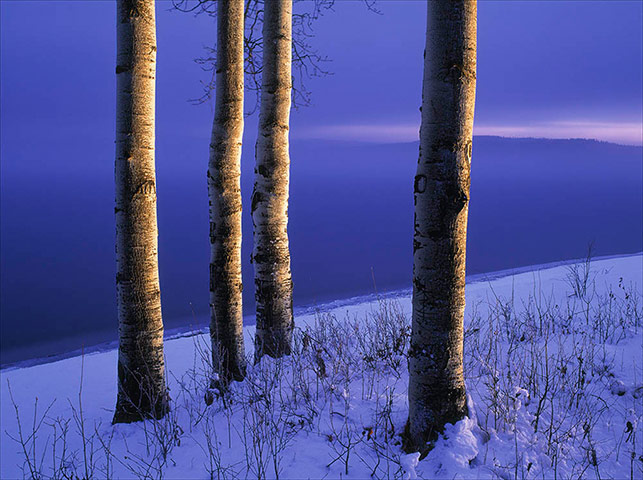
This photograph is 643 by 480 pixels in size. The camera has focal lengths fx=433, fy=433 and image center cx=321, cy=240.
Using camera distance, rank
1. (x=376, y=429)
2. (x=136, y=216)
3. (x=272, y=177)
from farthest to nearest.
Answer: (x=272, y=177) → (x=136, y=216) → (x=376, y=429)

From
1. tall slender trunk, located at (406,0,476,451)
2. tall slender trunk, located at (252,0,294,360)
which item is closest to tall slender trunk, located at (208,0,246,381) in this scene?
tall slender trunk, located at (252,0,294,360)

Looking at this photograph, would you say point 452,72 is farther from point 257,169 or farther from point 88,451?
point 88,451

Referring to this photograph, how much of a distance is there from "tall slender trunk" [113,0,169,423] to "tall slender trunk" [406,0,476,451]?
234cm

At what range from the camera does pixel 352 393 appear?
376 cm

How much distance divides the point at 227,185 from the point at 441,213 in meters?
2.84

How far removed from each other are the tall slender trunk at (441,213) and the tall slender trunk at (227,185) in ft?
8.48

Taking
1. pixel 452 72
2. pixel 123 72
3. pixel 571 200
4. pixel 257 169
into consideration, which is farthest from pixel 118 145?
pixel 571 200

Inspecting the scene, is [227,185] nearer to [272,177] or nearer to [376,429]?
[272,177]

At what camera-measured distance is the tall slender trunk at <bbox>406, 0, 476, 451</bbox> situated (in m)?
2.62

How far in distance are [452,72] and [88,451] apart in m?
4.00

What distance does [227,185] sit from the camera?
4.83 metres

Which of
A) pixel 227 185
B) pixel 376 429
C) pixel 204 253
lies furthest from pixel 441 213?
pixel 204 253

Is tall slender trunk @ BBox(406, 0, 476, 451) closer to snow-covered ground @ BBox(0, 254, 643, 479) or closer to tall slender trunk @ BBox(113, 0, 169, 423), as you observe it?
snow-covered ground @ BBox(0, 254, 643, 479)

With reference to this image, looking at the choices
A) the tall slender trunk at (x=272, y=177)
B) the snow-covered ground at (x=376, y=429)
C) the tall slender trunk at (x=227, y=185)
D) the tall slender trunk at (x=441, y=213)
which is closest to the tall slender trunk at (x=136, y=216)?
the snow-covered ground at (x=376, y=429)
